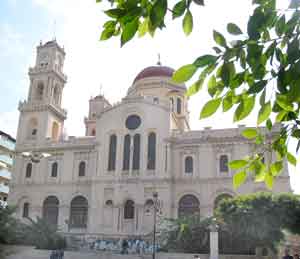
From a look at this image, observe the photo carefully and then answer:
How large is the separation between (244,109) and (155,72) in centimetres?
3670

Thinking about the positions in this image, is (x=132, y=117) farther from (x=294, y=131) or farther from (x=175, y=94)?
(x=294, y=131)

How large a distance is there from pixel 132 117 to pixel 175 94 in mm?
6436

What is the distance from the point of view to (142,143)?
100 feet

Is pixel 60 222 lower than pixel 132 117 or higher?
lower

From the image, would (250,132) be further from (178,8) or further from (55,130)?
(55,130)

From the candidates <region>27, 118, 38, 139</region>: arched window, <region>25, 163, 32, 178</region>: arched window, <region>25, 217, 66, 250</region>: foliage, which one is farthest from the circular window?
<region>25, 217, 66, 250</region>: foliage

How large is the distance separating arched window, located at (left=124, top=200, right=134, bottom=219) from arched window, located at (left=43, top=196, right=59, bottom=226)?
6183mm

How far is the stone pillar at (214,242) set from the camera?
20.0 meters

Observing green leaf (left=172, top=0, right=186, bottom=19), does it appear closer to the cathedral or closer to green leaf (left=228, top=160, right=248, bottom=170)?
green leaf (left=228, top=160, right=248, bottom=170)

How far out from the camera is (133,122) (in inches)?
1244

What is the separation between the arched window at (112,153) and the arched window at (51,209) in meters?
5.68

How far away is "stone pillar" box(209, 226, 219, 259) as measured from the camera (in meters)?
20.0

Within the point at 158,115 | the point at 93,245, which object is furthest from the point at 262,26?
the point at 158,115

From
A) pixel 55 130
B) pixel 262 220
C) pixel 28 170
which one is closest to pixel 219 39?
pixel 262 220
